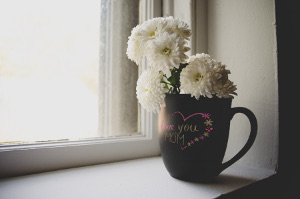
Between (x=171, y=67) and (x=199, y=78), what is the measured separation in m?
0.07

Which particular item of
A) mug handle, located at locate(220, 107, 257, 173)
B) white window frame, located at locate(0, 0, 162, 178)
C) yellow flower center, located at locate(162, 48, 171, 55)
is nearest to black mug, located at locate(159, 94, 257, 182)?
mug handle, located at locate(220, 107, 257, 173)

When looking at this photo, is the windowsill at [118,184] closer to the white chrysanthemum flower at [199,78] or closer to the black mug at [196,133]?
the black mug at [196,133]

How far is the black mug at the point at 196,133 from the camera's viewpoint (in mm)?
480

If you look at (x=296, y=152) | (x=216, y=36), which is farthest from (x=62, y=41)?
(x=296, y=152)

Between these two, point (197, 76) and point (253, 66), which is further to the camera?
point (253, 66)

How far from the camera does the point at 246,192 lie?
1.69ft

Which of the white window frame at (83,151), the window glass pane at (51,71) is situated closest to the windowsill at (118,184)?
the white window frame at (83,151)

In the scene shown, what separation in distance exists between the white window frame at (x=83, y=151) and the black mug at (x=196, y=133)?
10.9 inches

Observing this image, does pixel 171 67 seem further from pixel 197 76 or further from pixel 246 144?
pixel 246 144

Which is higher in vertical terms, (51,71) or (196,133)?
(51,71)

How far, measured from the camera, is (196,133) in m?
0.48

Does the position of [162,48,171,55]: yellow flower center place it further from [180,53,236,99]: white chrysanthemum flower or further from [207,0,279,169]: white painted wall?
[207,0,279,169]: white painted wall

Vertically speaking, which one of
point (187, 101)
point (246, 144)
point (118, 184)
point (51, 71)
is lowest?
point (118, 184)

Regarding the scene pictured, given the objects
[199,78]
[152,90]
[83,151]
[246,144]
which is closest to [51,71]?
[83,151]
